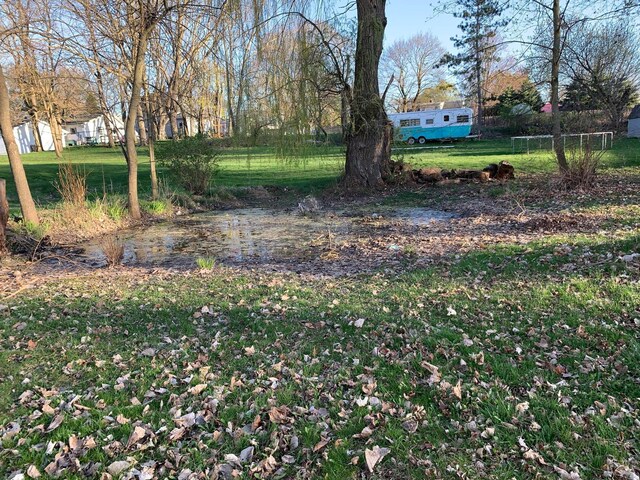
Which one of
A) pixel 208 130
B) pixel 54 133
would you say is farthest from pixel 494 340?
pixel 54 133

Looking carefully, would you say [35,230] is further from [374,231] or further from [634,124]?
[634,124]

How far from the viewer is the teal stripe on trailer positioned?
32.9m

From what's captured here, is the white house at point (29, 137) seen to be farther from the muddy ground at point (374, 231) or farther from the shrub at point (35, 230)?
the muddy ground at point (374, 231)

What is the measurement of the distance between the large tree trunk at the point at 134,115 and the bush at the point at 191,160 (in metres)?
2.54

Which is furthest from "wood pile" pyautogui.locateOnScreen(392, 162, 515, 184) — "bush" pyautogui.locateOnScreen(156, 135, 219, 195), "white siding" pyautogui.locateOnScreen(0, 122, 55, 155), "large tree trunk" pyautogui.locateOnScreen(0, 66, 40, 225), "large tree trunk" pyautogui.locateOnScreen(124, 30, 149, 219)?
"white siding" pyautogui.locateOnScreen(0, 122, 55, 155)

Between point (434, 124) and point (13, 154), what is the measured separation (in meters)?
29.5

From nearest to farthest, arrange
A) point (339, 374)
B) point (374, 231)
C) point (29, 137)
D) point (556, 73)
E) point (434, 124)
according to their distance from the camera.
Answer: point (339, 374), point (374, 231), point (556, 73), point (434, 124), point (29, 137)

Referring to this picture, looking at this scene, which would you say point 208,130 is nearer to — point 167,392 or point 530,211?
point 530,211

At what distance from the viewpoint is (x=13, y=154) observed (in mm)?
8570

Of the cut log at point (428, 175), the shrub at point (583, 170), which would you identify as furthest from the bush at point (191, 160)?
the shrub at point (583, 170)

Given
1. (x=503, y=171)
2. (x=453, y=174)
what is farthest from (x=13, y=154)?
(x=503, y=171)

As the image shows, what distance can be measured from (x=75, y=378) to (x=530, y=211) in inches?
336

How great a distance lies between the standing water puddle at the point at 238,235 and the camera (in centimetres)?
787

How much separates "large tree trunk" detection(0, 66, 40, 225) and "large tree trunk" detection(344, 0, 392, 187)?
7750 millimetres
